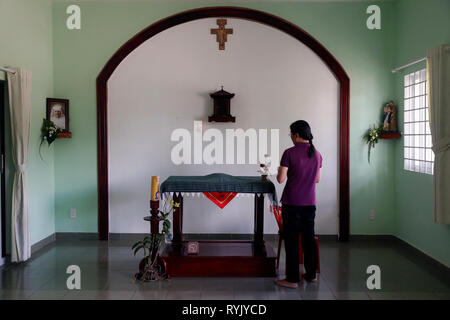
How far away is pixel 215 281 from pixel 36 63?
3.37 m

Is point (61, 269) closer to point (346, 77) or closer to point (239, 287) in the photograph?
point (239, 287)

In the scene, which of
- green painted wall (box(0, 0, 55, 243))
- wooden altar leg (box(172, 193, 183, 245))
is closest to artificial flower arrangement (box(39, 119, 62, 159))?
green painted wall (box(0, 0, 55, 243))

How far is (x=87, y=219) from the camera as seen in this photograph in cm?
583

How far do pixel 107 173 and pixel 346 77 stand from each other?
3.36 metres

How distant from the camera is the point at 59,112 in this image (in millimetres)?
5621

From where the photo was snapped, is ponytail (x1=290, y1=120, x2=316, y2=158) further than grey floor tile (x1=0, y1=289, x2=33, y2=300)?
Yes

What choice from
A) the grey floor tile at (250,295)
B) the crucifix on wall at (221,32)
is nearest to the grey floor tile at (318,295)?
the grey floor tile at (250,295)

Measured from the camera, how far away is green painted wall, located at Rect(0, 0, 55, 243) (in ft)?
15.4

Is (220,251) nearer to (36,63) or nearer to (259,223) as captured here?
(259,223)

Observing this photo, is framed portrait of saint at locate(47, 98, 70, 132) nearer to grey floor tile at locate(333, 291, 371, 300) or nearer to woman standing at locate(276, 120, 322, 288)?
woman standing at locate(276, 120, 322, 288)

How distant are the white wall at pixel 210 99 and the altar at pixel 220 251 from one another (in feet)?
3.65

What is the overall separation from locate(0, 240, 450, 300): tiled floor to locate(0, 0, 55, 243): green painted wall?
560mm
